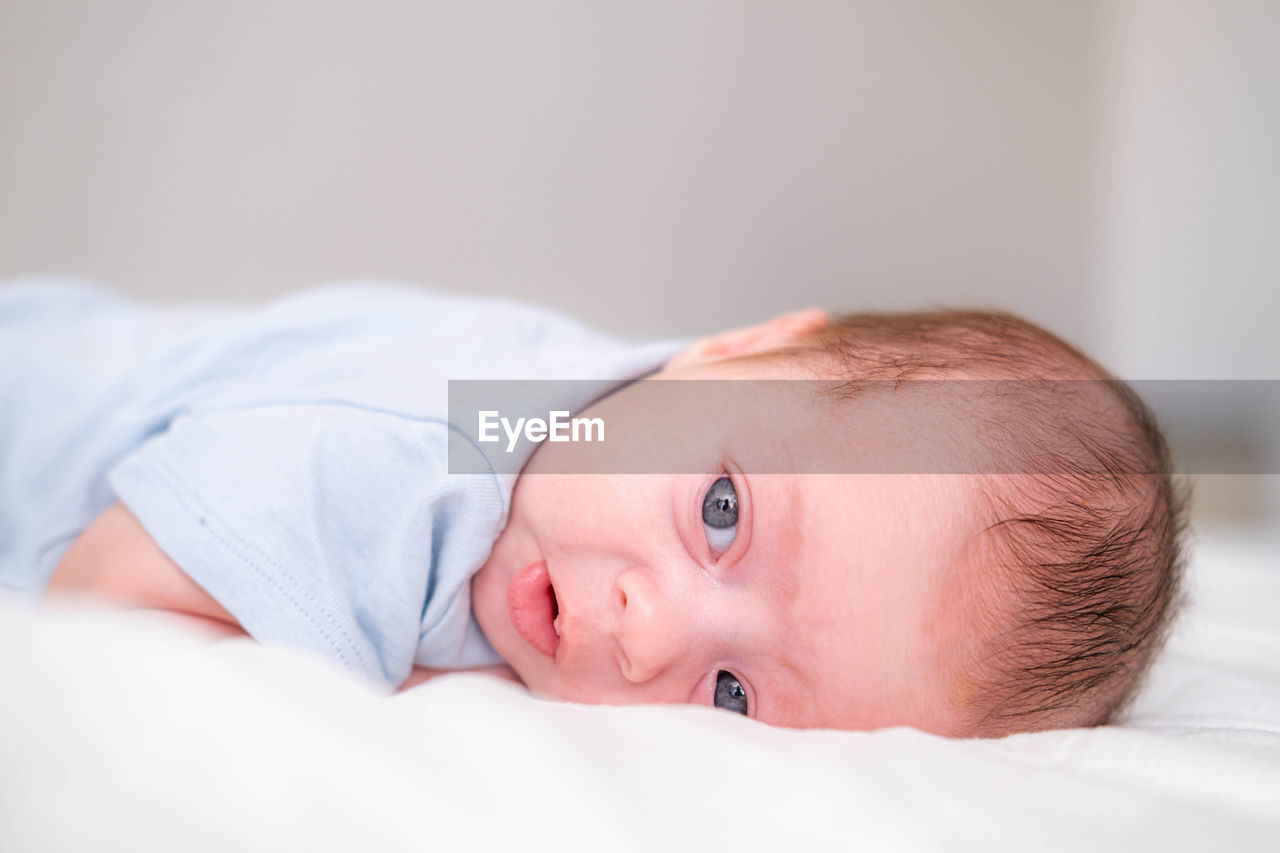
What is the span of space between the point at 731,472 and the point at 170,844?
47 cm

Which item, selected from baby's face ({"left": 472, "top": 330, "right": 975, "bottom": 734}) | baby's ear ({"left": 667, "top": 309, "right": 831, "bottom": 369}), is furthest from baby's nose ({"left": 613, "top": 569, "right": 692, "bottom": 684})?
baby's ear ({"left": 667, "top": 309, "right": 831, "bottom": 369})

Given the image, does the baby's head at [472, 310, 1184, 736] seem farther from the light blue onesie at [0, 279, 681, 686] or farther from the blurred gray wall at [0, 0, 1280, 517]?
the blurred gray wall at [0, 0, 1280, 517]

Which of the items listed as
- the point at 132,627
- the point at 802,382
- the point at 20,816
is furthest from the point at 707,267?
the point at 20,816

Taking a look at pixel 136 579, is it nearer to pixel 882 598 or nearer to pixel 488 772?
pixel 488 772

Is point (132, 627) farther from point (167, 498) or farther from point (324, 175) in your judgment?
point (324, 175)

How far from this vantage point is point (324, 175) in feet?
6.07

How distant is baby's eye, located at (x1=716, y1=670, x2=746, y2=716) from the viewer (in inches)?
26.6

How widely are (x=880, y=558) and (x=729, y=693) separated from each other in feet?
0.53

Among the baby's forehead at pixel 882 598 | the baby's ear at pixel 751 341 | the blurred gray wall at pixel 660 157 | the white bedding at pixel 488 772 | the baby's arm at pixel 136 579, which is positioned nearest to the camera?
the white bedding at pixel 488 772

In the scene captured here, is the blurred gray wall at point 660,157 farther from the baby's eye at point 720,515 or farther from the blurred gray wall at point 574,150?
the baby's eye at point 720,515

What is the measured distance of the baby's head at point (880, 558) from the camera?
62cm

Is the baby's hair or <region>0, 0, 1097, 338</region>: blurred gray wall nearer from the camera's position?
the baby's hair

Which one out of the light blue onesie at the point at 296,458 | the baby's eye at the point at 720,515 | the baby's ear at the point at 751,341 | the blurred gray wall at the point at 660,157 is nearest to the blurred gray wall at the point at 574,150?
the blurred gray wall at the point at 660,157

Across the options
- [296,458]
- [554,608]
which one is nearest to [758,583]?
[554,608]
